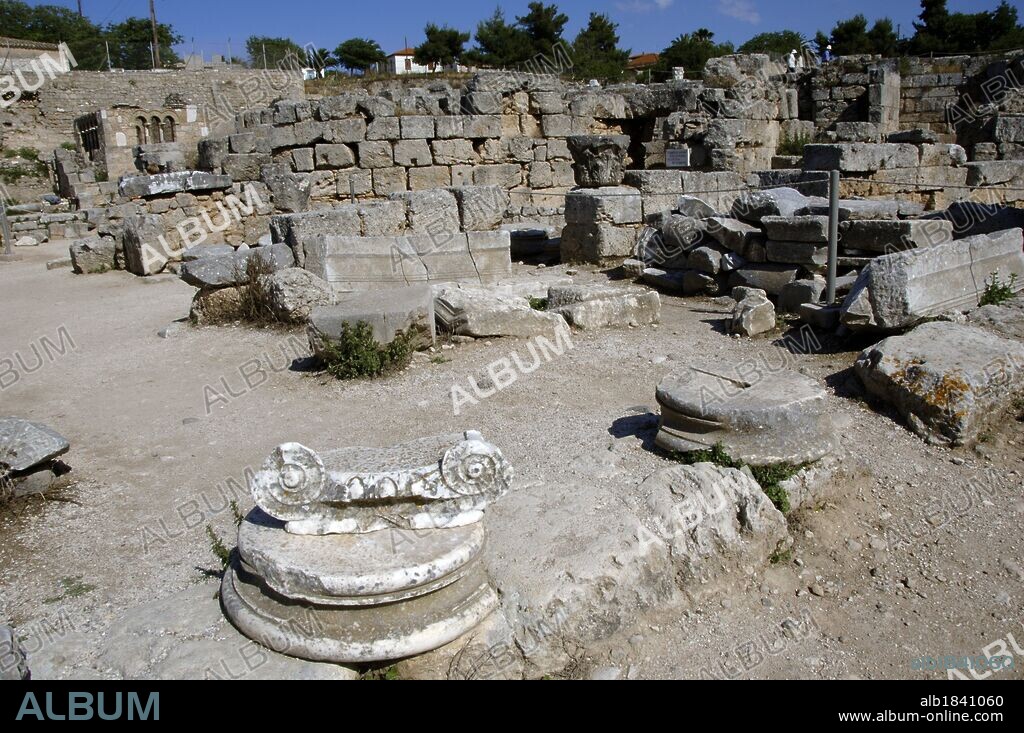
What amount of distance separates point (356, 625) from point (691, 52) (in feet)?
139

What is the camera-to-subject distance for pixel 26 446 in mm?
4465

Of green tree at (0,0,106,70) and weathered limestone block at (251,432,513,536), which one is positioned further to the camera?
green tree at (0,0,106,70)

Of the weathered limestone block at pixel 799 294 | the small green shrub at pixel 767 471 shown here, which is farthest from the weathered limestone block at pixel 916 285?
the small green shrub at pixel 767 471

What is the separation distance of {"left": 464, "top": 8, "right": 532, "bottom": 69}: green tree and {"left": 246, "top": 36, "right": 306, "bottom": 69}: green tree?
9.38 metres

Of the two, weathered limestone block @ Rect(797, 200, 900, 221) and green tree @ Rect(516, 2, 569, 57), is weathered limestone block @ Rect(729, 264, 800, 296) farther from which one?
green tree @ Rect(516, 2, 569, 57)

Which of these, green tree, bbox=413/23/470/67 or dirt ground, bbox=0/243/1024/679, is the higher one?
green tree, bbox=413/23/470/67

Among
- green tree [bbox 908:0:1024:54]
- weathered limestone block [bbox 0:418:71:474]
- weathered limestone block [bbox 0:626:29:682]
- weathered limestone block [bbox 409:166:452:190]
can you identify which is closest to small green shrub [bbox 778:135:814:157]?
weathered limestone block [bbox 409:166:452:190]

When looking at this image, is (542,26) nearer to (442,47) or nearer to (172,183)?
(442,47)

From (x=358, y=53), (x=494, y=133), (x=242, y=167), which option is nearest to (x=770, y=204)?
(x=494, y=133)

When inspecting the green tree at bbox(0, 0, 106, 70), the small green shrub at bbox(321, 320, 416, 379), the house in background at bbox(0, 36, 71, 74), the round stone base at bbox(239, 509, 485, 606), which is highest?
the green tree at bbox(0, 0, 106, 70)

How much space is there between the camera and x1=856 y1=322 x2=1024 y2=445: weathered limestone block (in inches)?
192

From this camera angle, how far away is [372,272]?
8586 mm

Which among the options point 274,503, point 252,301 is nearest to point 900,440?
point 274,503

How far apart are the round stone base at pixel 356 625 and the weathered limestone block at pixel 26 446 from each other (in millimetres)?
2158
